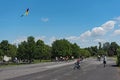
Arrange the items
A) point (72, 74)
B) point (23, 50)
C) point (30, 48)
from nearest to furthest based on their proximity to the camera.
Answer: point (72, 74) < point (30, 48) < point (23, 50)

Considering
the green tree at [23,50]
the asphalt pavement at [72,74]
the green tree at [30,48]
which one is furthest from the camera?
the green tree at [23,50]

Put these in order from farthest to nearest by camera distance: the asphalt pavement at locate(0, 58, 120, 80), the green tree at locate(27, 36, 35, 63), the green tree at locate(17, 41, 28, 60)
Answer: the green tree at locate(17, 41, 28, 60)
the green tree at locate(27, 36, 35, 63)
the asphalt pavement at locate(0, 58, 120, 80)

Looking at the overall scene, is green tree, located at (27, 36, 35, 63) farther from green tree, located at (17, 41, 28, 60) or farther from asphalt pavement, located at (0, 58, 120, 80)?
asphalt pavement, located at (0, 58, 120, 80)

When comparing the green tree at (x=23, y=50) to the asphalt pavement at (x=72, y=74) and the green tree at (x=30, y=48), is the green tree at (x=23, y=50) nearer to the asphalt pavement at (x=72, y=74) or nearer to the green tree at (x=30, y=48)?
the green tree at (x=30, y=48)

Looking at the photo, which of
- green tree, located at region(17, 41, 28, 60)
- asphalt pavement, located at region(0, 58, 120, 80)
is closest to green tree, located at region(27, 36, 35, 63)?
green tree, located at region(17, 41, 28, 60)

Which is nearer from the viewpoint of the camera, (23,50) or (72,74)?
(72,74)

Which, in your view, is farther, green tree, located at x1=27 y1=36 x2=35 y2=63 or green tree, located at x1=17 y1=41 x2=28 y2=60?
green tree, located at x1=17 y1=41 x2=28 y2=60

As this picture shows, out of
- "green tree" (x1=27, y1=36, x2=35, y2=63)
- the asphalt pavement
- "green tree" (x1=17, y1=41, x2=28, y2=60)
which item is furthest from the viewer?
"green tree" (x1=17, y1=41, x2=28, y2=60)

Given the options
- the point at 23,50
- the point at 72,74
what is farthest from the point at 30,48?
the point at 72,74

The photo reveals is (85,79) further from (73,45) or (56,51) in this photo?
(73,45)

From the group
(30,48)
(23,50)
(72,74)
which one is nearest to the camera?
(72,74)

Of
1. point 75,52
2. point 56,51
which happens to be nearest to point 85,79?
point 56,51

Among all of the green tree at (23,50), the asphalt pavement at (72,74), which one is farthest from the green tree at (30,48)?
the asphalt pavement at (72,74)

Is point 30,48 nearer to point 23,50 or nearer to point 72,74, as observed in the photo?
point 23,50
